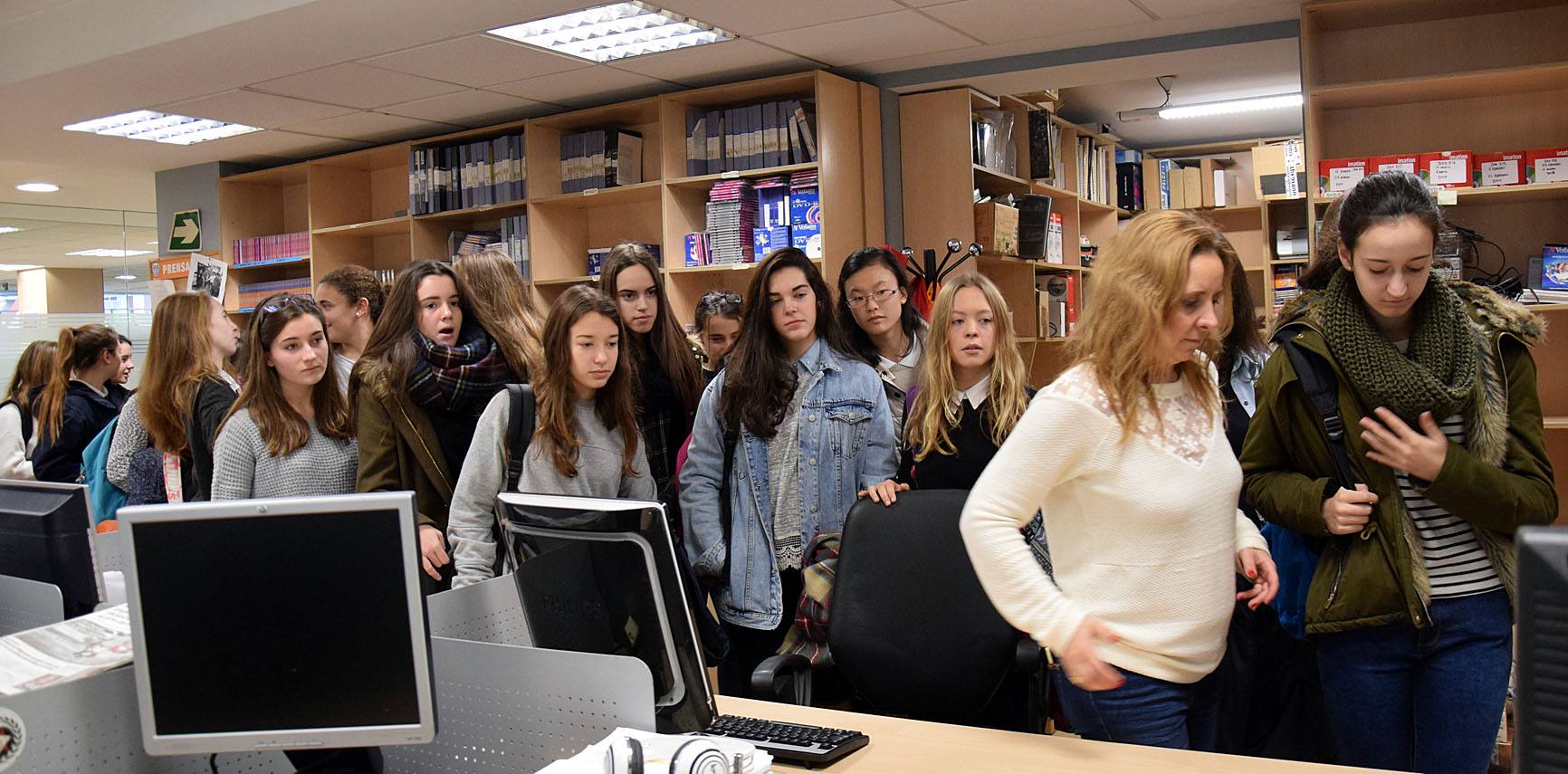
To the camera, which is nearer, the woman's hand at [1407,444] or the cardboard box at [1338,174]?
the woman's hand at [1407,444]

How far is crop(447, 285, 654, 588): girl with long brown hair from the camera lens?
2623mm

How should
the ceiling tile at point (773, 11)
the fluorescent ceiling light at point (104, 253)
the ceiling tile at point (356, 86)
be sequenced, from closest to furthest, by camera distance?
1. the ceiling tile at point (773, 11)
2. the ceiling tile at point (356, 86)
3. the fluorescent ceiling light at point (104, 253)

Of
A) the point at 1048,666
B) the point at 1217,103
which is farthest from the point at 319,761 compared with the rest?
the point at 1217,103

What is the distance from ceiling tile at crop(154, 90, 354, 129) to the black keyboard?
481 cm

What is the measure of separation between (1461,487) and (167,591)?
6.45 ft

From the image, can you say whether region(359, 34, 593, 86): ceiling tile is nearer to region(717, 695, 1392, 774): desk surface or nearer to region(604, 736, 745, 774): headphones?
region(717, 695, 1392, 774): desk surface

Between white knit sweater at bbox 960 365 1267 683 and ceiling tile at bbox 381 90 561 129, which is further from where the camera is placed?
ceiling tile at bbox 381 90 561 129

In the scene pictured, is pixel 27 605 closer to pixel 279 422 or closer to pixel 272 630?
pixel 272 630

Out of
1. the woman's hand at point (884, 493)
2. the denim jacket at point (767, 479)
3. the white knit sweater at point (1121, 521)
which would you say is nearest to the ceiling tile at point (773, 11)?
the denim jacket at point (767, 479)

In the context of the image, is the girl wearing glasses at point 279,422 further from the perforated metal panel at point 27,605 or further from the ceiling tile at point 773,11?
the ceiling tile at point 773,11

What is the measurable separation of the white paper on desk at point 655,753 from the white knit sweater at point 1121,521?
16.6 inches

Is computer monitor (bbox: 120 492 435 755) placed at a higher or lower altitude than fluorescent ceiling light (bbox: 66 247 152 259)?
lower

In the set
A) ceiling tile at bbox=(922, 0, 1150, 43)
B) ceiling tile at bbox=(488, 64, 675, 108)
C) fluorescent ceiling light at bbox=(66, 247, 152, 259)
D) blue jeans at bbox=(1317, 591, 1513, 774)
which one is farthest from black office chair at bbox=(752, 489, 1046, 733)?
fluorescent ceiling light at bbox=(66, 247, 152, 259)

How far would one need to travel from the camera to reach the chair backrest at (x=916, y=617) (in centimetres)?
234
